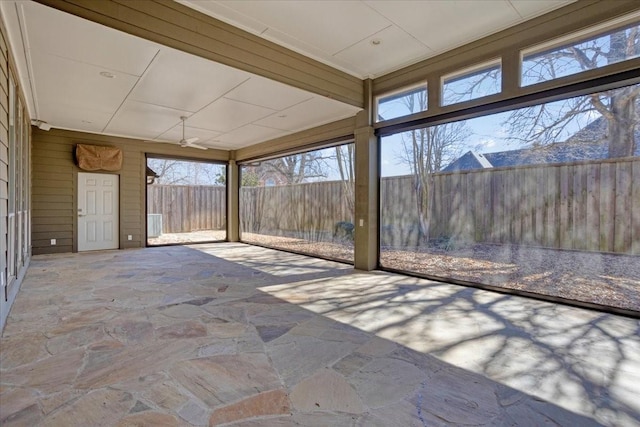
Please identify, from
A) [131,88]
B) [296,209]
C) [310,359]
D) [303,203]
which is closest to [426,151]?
[303,203]

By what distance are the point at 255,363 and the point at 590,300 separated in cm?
352

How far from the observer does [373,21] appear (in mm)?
3469

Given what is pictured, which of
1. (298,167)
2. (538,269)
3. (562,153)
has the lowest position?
(538,269)

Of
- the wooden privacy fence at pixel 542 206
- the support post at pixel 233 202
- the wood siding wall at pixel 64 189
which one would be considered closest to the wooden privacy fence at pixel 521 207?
the wooden privacy fence at pixel 542 206

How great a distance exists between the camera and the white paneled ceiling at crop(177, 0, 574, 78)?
10.6 ft

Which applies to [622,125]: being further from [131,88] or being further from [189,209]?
[189,209]

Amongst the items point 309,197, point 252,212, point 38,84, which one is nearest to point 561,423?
point 309,197

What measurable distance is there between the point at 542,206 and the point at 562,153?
→ 62cm

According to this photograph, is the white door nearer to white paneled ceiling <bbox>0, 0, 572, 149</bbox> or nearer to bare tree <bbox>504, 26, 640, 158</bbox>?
white paneled ceiling <bbox>0, 0, 572, 149</bbox>

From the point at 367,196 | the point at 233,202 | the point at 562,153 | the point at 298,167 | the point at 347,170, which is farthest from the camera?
the point at 233,202

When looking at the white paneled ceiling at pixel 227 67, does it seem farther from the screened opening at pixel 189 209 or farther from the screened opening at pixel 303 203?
the screened opening at pixel 189 209

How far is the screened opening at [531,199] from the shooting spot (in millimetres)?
3314

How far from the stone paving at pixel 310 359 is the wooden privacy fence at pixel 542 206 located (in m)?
0.77

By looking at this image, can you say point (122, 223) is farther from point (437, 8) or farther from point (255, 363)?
point (437, 8)
